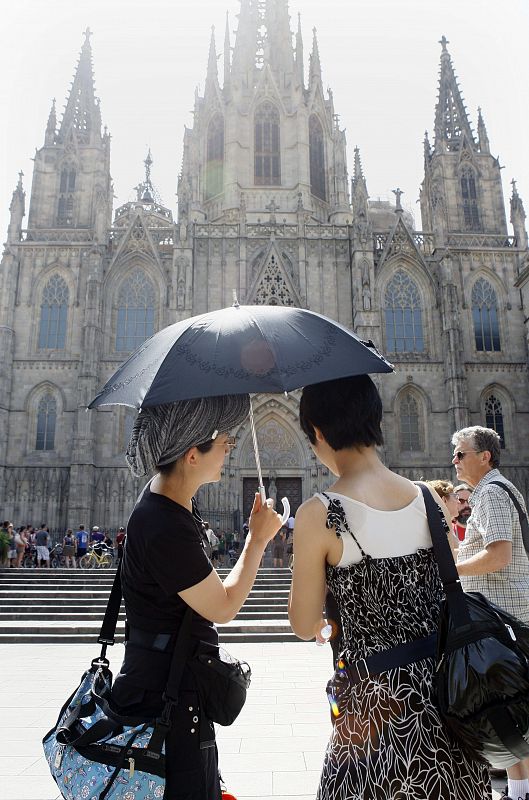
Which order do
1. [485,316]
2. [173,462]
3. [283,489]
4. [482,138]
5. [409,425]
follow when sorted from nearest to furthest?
[173,462]
[283,489]
[409,425]
[485,316]
[482,138]

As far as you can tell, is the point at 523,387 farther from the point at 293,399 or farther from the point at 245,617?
the point at 245,617

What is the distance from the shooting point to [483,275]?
108 feet

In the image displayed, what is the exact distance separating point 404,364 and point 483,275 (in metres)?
6.97

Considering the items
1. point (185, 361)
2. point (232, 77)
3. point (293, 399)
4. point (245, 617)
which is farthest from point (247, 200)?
point (185, 361)

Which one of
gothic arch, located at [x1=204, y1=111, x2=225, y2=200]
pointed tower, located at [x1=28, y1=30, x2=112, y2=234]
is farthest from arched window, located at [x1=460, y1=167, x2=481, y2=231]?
pointed tower, located at [x1=28, y1=30, x2=112, y2=234]

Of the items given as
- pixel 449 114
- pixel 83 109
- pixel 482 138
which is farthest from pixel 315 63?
pixel 83 109

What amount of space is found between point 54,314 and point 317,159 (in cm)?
1884

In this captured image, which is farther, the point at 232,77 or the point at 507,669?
the point at 232,77

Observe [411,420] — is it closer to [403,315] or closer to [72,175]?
[403,315]

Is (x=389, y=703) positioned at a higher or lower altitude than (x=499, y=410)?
lower

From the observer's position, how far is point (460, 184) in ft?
117

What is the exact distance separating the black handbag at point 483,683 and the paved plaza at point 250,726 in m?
2.93

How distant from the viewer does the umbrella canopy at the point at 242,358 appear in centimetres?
245

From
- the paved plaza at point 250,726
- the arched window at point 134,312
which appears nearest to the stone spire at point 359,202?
the arched window at point 134,312
